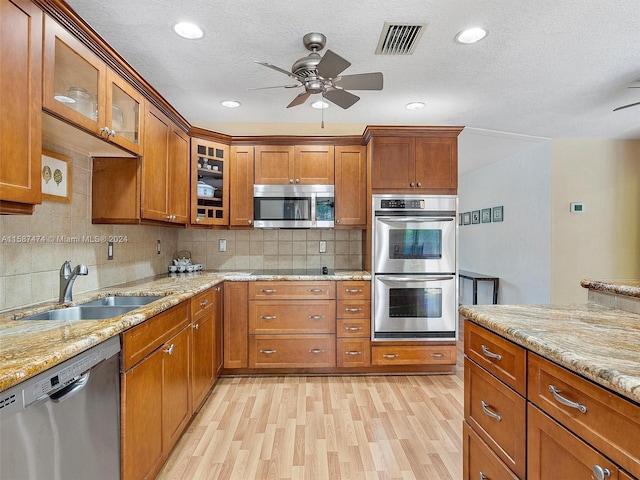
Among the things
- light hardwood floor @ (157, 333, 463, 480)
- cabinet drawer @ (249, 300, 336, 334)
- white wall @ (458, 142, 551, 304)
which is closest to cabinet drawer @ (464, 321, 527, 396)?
light hardwood floor @ (157, 333, 463, 480)

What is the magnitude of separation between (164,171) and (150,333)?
147cm

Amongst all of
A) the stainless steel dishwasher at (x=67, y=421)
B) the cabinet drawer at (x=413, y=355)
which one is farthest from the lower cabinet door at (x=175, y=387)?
the cabinet drawer at (x=413, y=355)

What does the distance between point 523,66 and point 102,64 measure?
279 centimetres

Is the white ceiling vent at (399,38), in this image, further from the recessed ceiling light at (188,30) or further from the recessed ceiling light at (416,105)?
the recessed ceiling light at (188,30)

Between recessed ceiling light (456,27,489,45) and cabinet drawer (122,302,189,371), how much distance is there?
2.42 meters

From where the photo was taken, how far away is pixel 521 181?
5.02 m

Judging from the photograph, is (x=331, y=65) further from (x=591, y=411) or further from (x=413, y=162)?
(x=591, y=411)

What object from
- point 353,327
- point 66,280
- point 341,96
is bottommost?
point 353,327

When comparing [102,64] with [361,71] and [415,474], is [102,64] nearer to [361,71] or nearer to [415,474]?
[361,71]

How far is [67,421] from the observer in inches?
45.1

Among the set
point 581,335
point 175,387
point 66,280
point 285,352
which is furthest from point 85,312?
point 581,335

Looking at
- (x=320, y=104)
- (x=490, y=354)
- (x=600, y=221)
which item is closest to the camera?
(x=490, y=354)

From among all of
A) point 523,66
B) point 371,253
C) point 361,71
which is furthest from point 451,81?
point 371,253

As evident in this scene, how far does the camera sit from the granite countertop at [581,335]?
84 centimetres
